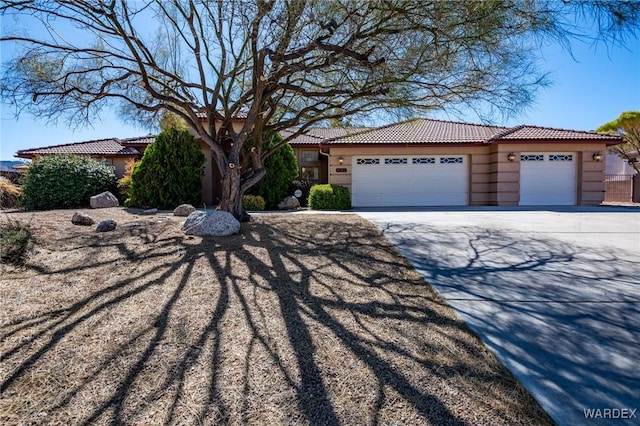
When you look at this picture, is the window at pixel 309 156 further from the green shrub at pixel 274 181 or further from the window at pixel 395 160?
the window at pixel 395 160

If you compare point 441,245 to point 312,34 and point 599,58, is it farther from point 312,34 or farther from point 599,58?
point 312,34

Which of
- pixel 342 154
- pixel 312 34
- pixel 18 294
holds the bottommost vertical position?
pixel 18 294

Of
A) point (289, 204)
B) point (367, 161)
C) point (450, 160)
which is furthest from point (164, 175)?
point (450, 160)

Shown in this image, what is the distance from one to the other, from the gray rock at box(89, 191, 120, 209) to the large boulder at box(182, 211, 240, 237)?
672 cm

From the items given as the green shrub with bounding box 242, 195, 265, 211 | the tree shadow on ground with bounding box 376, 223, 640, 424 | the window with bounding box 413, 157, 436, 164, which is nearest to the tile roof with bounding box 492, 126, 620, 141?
the window with bounding box 413, 157, 436, 164

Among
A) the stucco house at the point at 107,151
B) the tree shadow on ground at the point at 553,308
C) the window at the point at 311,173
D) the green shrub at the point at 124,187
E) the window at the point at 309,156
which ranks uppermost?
Result: the stucco house at the point at 107,151

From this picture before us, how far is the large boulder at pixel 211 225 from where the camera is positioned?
6.27 metres

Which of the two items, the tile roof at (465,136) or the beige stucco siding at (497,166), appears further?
the beige stucco siding at (497,166)

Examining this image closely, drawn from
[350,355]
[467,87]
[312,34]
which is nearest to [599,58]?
[467,87]

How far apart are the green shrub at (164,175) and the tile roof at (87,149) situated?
4794 millimetres

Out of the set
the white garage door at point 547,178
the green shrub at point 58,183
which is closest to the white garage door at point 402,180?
the white garage door at point 547,178

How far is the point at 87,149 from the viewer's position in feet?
56.9

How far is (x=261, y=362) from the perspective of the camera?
2461 mm

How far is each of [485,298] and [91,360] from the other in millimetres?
3825
